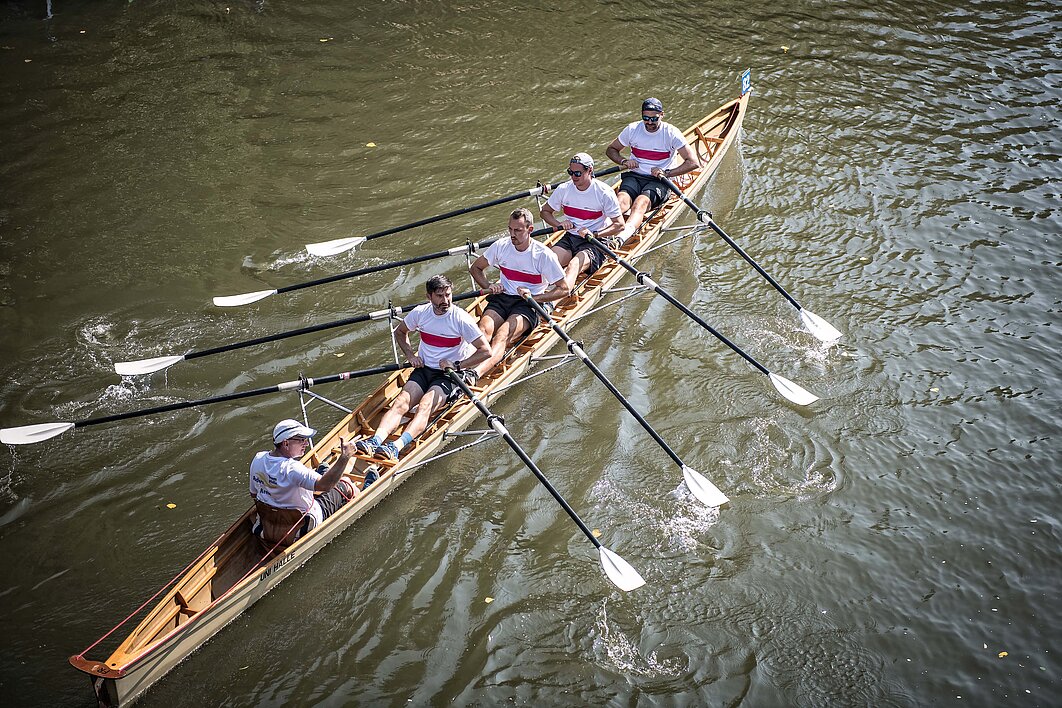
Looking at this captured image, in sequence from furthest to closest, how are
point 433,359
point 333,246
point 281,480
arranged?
point 333,246
point 433,359
point 281,480

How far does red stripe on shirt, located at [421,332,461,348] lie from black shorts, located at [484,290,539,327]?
3.90 feet

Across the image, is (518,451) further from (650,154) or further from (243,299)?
(650,154)

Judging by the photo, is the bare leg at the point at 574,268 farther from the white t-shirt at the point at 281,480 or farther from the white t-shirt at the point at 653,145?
the white t-shirt at the point at 281,480

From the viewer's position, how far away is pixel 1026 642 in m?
8.02

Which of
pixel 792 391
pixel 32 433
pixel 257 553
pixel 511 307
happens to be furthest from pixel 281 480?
pixel 792 391

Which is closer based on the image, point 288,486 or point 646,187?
point 288,486

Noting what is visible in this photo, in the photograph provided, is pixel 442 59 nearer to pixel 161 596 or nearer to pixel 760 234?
pixel 760 234

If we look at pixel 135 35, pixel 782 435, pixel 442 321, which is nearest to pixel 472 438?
pixel 442 321

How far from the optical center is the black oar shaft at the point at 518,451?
8297 mm

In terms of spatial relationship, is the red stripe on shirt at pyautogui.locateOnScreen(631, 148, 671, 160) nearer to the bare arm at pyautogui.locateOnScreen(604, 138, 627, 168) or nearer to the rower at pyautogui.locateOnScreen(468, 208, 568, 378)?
the bare arm at pyautogui.locateOnScreen(604, 138, 627, 168)

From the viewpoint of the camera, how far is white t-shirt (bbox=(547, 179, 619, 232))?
11500mm

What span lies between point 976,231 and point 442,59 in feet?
34.5

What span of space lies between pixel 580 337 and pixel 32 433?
661cm

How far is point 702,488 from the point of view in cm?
893
